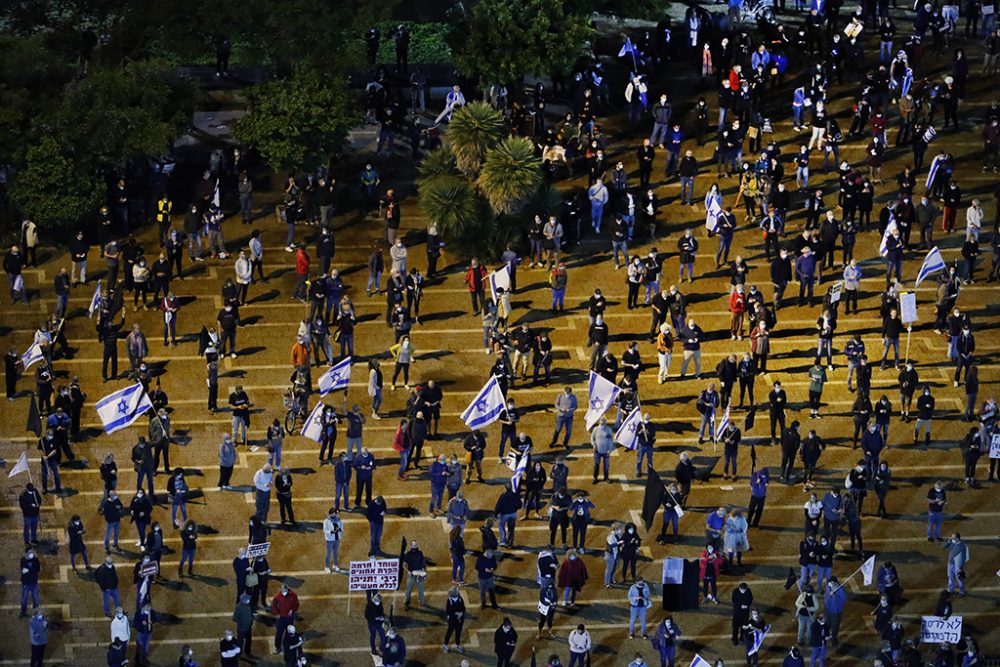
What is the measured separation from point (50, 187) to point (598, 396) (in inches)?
676

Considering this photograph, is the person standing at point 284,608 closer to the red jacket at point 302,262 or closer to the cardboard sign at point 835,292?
the red jacket at point 302,262

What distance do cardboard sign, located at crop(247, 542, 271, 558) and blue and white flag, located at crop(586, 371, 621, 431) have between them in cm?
819

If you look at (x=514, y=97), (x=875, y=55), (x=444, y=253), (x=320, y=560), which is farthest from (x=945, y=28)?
(x=320, y=560)

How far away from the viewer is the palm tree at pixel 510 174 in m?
64.6

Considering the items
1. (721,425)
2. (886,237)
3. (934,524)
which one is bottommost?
(934,524)

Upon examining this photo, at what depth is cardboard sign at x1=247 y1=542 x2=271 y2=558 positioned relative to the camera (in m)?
52.4

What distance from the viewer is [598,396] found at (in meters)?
56.7

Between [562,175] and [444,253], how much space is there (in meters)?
4.69

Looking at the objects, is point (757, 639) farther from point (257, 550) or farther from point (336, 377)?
point (336, 377)

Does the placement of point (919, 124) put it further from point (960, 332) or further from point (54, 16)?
point (54, 16)

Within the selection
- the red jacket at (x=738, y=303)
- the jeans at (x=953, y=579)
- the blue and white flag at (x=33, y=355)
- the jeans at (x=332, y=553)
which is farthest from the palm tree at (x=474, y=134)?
the jeans at (x=953, y=579)

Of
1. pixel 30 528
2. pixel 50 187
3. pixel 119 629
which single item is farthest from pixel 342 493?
pixel 50 187

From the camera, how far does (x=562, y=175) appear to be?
227ft

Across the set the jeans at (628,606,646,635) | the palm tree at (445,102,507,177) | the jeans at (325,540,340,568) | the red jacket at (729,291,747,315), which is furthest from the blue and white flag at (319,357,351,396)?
the red jacket at (729,291,747,315)
